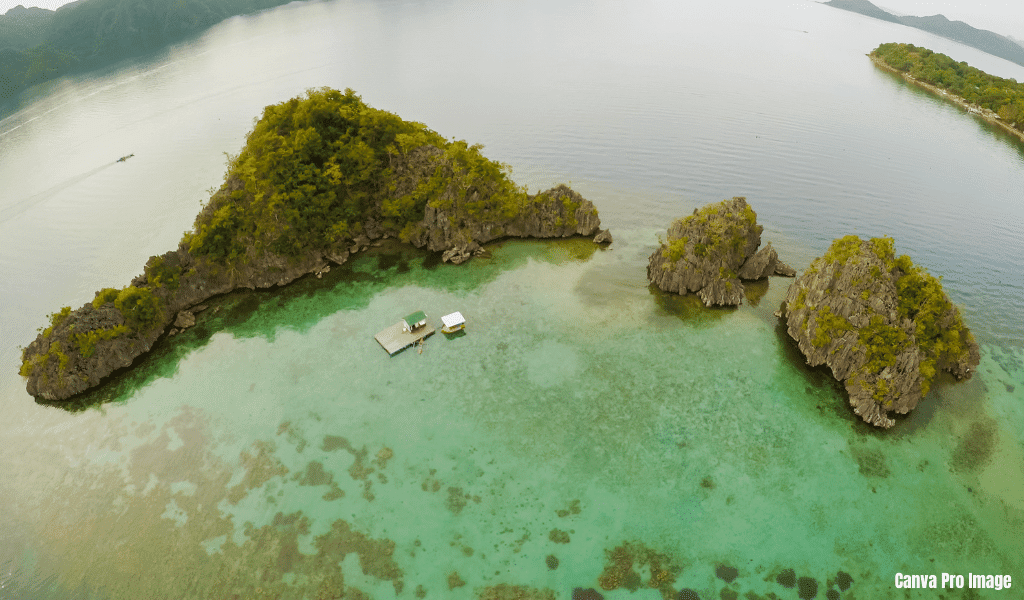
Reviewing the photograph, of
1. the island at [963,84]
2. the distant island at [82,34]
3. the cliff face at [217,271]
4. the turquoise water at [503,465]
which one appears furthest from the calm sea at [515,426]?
the distant island at [82,34]

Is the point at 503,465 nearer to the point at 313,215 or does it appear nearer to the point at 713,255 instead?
the point at 713,255

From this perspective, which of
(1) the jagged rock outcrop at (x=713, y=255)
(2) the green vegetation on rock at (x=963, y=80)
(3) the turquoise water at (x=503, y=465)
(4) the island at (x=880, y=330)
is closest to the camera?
(3) the turquoise water at (x=503, y=465)

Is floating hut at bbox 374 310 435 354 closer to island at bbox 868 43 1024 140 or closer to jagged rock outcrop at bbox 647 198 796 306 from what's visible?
jagged rock outcrop at bbox 647 198 796 306

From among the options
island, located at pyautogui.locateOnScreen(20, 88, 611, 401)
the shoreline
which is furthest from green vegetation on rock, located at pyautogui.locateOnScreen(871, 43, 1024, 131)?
island, located at pyautogui.locateOnScreen(20, 88, 611, 401)

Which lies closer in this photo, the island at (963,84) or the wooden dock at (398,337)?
the wooden dock at (398,337)

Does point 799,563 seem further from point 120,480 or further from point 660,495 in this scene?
point 120,480

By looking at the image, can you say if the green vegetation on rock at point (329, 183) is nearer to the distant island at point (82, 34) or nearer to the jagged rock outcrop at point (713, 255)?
the jagged rock outcrop at point (713, 255)

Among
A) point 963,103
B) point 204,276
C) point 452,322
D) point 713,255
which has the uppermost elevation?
point 963,103

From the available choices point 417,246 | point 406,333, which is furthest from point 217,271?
point 406,333
